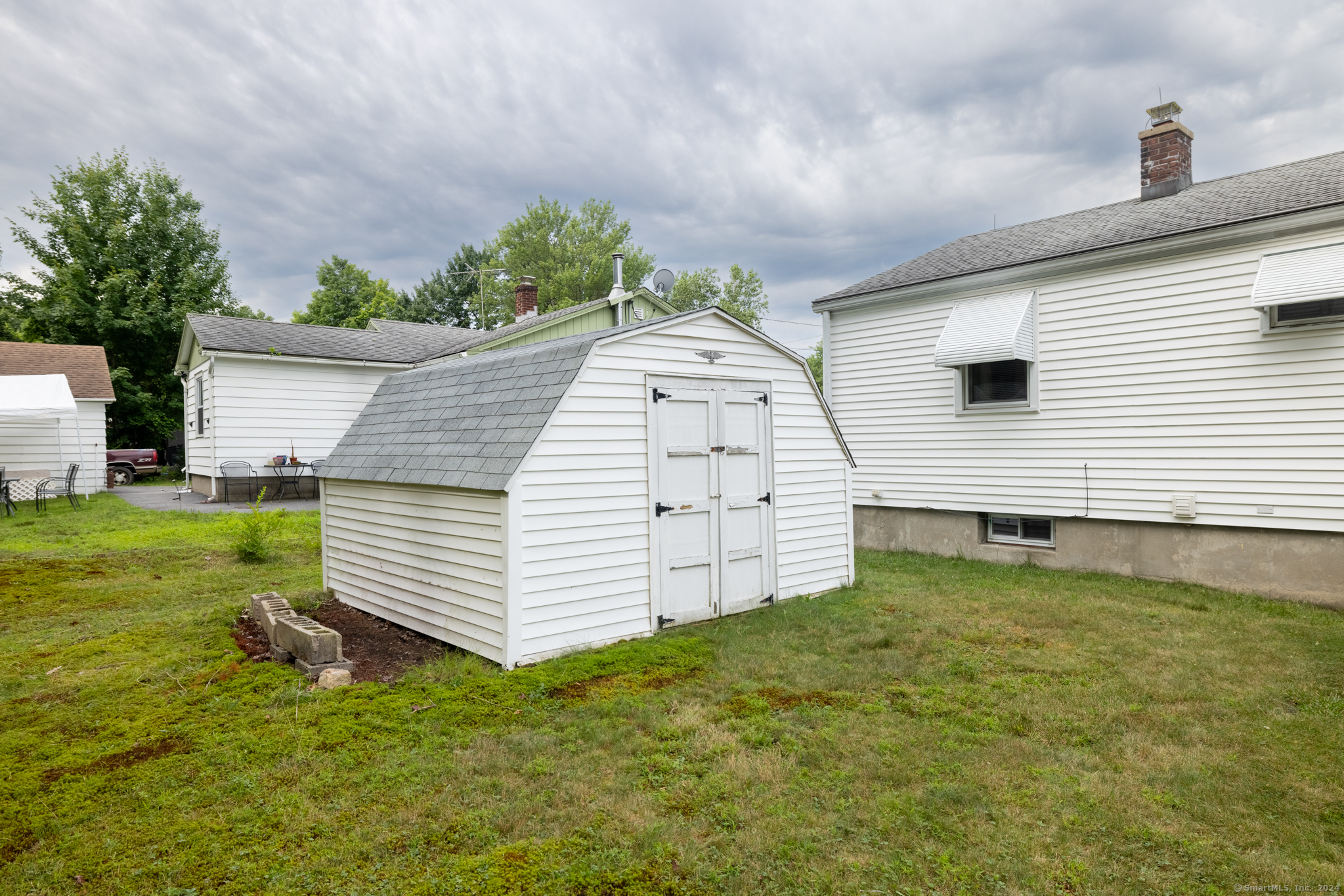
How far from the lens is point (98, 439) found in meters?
19.6

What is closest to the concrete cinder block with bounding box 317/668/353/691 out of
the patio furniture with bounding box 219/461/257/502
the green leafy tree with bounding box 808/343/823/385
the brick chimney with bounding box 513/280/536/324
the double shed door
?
the double shed door

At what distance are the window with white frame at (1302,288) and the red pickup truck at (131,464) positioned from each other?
89.8ft

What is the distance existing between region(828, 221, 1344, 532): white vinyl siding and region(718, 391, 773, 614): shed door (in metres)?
4.55

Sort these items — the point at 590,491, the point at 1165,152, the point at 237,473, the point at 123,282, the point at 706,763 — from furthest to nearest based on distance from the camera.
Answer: the point at 123,282
the point at 237,473
the point at 1165,152
the point at 590,491
the point at 706,763

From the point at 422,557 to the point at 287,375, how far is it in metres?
13.2

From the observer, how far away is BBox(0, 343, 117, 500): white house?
17.5 meters

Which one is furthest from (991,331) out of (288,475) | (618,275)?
(288,475)

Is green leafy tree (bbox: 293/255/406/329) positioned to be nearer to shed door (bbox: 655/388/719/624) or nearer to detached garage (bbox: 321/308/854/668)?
detached garage (bbox: 321/308/854/668)

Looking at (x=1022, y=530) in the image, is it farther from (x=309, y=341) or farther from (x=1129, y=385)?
(x=309, y=341)

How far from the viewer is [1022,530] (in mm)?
10070

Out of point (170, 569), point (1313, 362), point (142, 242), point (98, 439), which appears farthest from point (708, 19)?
point (142, 242)

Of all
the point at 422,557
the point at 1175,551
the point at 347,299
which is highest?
the point at 347,299

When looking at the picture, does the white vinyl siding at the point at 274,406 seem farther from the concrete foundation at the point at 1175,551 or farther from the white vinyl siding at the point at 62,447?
the concrete foundation at the point at 1175,551

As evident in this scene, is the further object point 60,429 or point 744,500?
point 60,429
